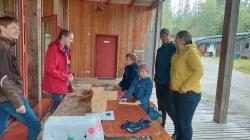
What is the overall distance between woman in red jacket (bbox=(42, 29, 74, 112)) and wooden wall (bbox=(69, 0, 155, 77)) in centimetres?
659

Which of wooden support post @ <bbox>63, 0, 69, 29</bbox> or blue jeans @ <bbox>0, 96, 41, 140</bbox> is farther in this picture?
wooden support post @ <bbox>63, 0, 69, 29</bbox>

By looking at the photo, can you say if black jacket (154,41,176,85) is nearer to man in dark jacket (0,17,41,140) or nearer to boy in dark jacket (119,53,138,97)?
boy in dark jacket (119,53,138,97)

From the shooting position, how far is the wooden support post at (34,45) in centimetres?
363

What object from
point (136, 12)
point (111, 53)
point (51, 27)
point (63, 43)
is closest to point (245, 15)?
point (136, 12)

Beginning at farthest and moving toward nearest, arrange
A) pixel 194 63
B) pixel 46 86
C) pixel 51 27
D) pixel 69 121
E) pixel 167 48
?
pixel 51 27, pixel 167 48, pixel 46 86, pixel 194 63, pixel 69 121

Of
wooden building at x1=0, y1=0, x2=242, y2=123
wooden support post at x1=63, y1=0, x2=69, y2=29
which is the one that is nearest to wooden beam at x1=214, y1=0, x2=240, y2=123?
wooden building at x1=0, y1=0, x2=242, y2=123

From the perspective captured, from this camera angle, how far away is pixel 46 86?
9.21 feet

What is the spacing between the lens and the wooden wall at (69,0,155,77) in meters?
9.21

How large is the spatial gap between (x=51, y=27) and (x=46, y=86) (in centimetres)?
399

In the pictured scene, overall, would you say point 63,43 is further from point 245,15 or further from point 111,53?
point 245,15

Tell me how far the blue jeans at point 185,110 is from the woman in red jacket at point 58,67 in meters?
1.35

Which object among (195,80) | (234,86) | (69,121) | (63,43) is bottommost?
(234,86)

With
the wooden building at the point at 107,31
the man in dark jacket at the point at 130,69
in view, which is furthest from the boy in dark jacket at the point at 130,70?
the wooden building at the point at 107,31

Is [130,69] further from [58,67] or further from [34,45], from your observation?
[34,45]
